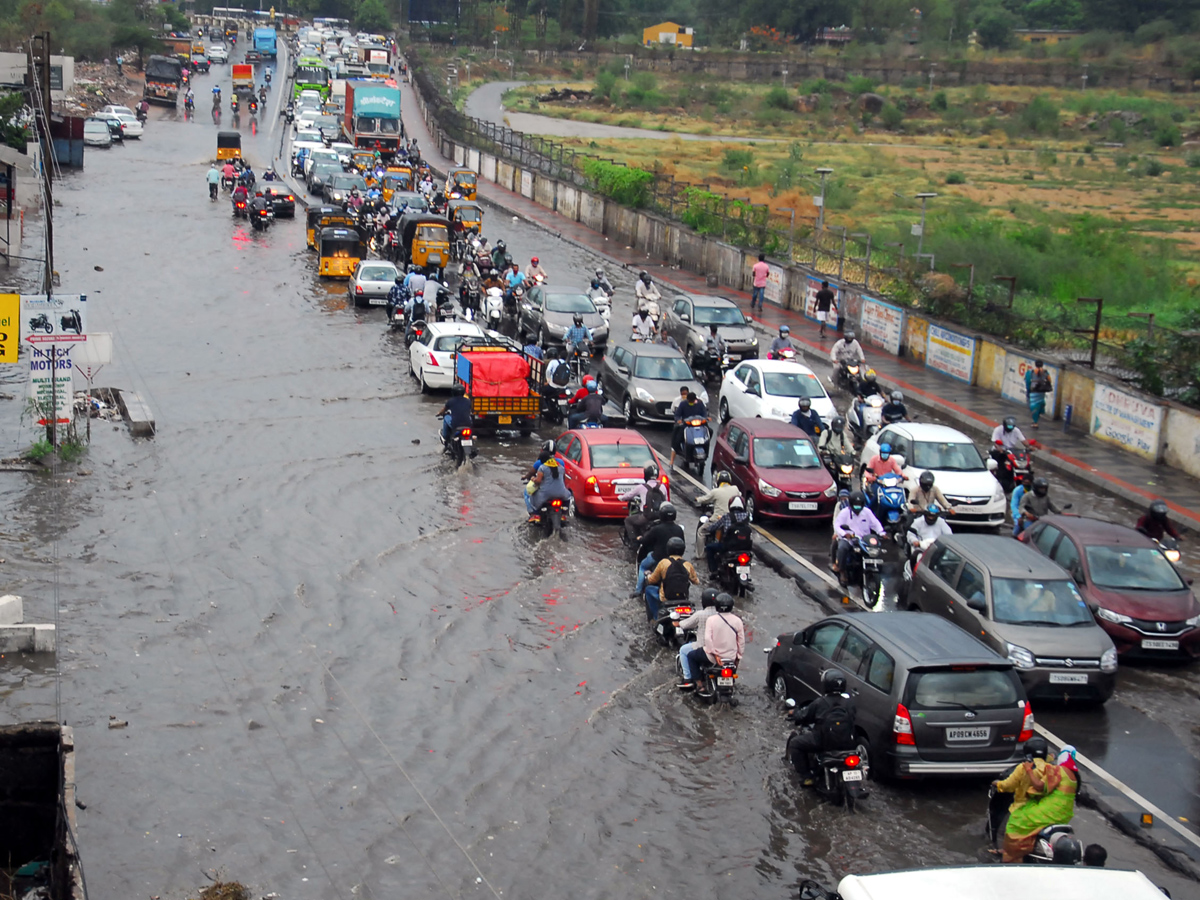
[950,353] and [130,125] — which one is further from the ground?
[130,125]

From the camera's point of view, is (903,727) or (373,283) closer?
(903,727)

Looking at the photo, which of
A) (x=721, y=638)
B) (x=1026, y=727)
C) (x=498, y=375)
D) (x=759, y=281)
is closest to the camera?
(x=1026, y=727)

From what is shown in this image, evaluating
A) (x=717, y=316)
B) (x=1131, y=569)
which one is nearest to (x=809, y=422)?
(x=1131, y=569)

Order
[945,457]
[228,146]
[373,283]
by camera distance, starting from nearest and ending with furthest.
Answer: [945,457]
[373,283]
[228,146]

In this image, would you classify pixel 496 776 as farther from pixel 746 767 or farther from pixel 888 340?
pixel 888 340

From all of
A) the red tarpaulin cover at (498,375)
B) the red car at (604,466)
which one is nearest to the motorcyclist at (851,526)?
the red car at (604,466)

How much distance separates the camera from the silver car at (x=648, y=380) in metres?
25.9

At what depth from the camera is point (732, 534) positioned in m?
17.5

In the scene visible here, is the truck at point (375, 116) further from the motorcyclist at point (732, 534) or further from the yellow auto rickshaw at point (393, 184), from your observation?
the motorcyclist at point (732, 534)

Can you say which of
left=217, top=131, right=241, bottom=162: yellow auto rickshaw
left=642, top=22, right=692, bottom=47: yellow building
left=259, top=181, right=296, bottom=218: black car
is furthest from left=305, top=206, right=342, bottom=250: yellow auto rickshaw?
left=642, top=22, right=692, bottom=47: yellow building

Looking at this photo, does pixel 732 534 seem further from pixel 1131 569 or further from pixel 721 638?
pixel 1131 569

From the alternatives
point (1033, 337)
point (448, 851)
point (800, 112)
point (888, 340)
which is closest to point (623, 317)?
point (888, 340)

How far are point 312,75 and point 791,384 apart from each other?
91717 millimetres

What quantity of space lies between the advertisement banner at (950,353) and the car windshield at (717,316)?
4576mm
